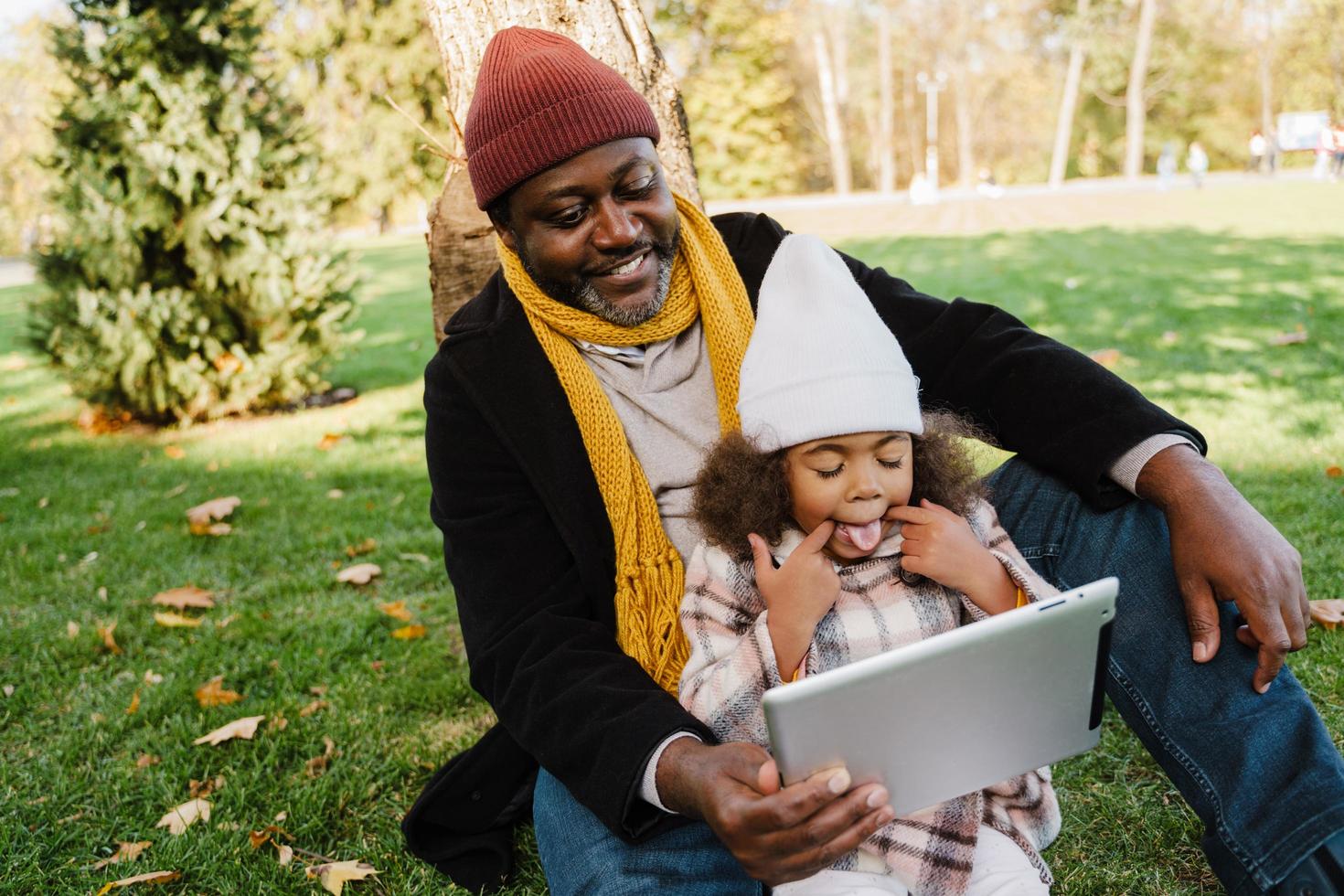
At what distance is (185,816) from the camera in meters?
2.74

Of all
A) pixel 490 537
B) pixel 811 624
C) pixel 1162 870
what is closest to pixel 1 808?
pixel 490 537

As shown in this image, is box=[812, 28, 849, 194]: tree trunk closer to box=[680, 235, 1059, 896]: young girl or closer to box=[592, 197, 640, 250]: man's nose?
box=[592, 197, 640, 250]: man's nose

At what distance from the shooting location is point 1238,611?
1.89 metres

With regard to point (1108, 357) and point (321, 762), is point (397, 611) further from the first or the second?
point (1108, 357)

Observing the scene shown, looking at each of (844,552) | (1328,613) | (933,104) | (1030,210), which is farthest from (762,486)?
(933,104)

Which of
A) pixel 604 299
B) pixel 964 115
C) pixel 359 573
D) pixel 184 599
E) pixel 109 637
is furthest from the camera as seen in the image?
pixel 964 115

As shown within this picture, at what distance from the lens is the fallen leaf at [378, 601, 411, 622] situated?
13.0ft

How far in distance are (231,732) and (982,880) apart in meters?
2.30

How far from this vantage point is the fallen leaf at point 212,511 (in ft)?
16.9

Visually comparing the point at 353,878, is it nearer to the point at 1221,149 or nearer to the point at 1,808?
the point at 1,808

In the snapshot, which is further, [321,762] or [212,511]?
[212,511]

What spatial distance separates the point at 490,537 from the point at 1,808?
1.78 meters

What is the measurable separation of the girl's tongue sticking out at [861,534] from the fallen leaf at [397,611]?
242 cm

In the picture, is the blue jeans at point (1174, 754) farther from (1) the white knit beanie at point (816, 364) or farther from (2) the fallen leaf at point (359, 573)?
(2) the fallen leaf at point (359, 573)
